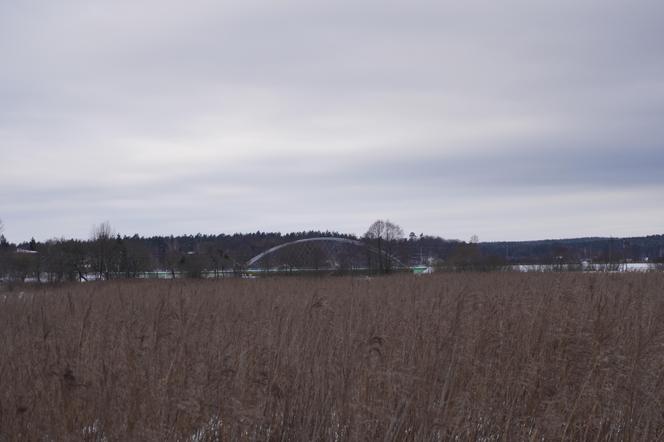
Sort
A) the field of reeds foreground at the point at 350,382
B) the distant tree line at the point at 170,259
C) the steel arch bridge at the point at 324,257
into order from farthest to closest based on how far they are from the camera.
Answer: the steel arch bridge at the point at 324,257 < the distant tree line at the point at 170,259 < the field of reeds foreground at the point at 350,382

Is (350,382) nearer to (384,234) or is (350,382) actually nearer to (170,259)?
(170,259)

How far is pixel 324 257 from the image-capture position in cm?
6925

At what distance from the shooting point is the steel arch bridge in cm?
→ 6319

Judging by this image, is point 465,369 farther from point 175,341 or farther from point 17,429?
point 17,429

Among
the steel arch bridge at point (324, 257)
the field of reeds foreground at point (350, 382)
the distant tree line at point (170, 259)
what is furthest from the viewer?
the steel arch bridge at point (324, 257)

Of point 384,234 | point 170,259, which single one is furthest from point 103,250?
point 384,234

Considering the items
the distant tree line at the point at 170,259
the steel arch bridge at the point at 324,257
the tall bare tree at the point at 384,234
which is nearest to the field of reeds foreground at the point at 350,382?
the distant tree line at the point at 170,259

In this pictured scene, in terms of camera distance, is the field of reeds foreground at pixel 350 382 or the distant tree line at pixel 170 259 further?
the distant tree line at pixel 170 259

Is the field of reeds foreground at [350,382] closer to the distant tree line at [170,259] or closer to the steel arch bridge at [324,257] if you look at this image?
the distant tree line at [170,259]

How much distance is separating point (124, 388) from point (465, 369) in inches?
112

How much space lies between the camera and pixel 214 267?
174 ft

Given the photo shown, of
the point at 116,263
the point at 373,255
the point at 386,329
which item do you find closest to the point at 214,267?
the point at 116,263

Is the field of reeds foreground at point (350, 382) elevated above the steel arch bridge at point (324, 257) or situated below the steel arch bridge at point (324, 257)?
below

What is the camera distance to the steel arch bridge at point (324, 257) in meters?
63.2
